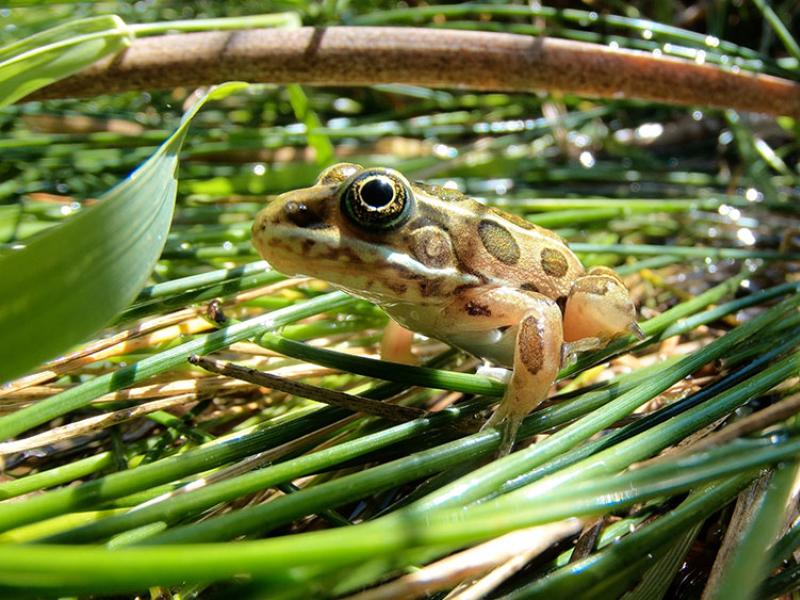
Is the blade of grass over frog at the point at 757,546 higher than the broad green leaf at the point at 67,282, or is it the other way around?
the broad green leaf at the point at 67,282

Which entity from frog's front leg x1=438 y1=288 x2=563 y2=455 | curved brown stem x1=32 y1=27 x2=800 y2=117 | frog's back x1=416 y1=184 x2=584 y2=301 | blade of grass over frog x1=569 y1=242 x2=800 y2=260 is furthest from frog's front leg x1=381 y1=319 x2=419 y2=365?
curved brown stem x1=32 y1=27 x2=800 y2=117

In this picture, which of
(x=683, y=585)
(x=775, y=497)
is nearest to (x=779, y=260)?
(x=683, y=585)

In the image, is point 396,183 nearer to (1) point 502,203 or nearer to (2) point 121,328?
(2) point 121,328

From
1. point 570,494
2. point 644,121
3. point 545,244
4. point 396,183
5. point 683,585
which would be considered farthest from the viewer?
point 644,121

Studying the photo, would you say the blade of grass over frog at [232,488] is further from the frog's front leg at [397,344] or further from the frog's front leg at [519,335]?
the frog's front leg at [397,344]

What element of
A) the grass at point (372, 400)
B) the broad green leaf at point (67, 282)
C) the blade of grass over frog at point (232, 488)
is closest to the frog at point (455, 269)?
the grass at point (372, 400)

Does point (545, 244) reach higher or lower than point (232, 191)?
lower

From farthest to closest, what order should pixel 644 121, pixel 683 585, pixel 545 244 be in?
Result: 1. pixel 644 121
2. pixel 545 244
3. pixel 683 585

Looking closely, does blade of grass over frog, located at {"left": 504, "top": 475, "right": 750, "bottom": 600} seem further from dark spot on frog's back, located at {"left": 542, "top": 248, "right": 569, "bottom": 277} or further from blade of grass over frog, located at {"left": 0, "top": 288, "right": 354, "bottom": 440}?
dark spot on frog's back, located at {"left": 542, "top": 248, "right": 569, "bottom": 277}
